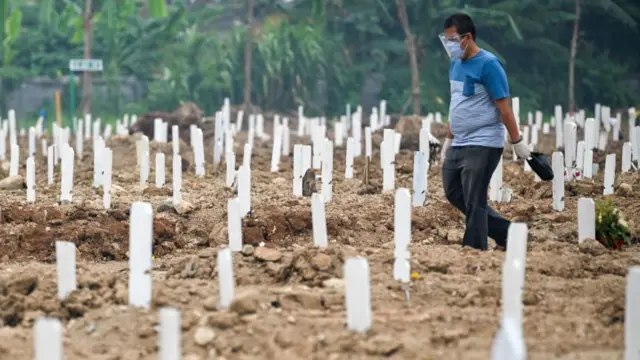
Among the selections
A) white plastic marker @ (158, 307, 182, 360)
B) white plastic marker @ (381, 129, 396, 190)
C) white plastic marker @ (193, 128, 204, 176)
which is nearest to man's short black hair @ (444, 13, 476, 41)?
white plastic marker @ (381, 129, 396, 190)

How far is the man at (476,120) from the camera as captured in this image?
818 cm

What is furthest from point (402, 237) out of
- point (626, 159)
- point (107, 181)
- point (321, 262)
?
point (626, 159)

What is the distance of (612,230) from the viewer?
8375mm

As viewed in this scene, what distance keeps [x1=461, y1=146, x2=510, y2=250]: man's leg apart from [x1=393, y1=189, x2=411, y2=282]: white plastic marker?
136 cm

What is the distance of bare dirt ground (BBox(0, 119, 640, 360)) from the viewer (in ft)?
18.5

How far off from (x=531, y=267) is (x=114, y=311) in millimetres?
2468

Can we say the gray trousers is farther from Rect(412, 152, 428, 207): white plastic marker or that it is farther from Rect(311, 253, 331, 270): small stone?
Rect(412, 152, 428, 207): white plastic marker

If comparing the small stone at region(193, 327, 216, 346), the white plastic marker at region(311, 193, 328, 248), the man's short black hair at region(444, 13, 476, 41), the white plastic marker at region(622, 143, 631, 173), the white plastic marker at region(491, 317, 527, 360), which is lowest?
the small stone at region(193, 327, 216, 346)

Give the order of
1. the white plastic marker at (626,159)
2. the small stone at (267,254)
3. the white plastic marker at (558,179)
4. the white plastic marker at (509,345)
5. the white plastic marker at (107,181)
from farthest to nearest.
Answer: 1. the white plastic marker at (626,159)
2. the white plastic marker at (107,181)
3. the white plastic marker at (558,179)
4. the small stone at (267,254)
5. the white plastic marker at (509,345)

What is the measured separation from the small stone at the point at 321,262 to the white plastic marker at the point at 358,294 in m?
1.47

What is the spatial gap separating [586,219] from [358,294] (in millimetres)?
2944

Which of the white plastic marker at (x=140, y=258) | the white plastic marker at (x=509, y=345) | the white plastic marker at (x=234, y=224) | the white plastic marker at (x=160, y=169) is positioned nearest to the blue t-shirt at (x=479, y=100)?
the white plastic marker at (x=234, y=224)

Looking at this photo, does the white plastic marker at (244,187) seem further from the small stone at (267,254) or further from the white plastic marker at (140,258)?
the white plastic marker at (140,258)

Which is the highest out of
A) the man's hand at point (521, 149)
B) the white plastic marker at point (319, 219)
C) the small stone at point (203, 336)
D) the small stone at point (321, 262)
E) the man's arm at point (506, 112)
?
the man's arm at point (506, 112)
